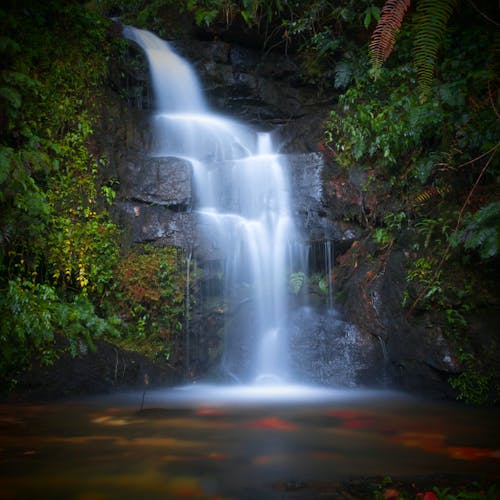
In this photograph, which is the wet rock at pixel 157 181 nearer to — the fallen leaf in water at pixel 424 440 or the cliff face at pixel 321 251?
the cliff face at pixel 321 251

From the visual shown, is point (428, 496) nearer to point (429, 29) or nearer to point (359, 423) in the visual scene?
point (359, 423)

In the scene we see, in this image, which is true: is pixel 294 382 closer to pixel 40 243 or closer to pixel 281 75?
pixel 40 243

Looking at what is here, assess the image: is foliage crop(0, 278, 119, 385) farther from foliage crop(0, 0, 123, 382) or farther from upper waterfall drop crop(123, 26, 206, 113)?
upper waterfall drop crop(123, 26, 206, 113)

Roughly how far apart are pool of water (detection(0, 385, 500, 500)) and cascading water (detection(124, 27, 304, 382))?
68.6 inches

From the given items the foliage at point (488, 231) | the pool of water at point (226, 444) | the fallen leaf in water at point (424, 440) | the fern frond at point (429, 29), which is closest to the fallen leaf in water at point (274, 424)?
the pool of water at point (226, 444)

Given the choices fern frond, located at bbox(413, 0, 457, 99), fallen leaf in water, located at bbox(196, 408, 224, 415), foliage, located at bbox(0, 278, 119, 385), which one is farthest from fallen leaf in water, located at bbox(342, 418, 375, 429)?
foliage, located at bbox(0, 278, 119, 385)

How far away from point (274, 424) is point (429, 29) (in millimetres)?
3357

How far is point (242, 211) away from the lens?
305 inches

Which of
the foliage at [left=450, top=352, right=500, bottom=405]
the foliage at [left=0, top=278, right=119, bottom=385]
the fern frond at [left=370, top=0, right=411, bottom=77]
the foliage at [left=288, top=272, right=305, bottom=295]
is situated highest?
the fern frond at [left=370, top=0, right=411, bottom=77]

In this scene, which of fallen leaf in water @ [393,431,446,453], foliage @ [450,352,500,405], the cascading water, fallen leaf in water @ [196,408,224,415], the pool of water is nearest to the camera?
the pool of water

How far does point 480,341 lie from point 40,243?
5608 mm

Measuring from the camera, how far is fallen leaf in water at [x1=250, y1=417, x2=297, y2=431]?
3.68 metres

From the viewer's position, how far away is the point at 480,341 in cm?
508

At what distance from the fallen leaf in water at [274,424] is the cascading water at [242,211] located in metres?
2.30
